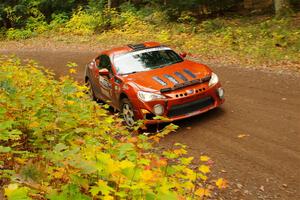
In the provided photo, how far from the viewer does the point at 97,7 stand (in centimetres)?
2780

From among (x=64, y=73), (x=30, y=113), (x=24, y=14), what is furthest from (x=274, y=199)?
(x=24, y=14)

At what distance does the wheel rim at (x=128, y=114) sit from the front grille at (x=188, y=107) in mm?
950

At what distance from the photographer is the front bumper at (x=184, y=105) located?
27.0ft

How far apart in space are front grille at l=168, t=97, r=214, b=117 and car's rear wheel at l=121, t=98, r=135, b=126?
93 cm

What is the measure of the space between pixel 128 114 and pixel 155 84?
102 centimetres

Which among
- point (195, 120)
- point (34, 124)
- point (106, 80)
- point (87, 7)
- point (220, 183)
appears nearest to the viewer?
point (220, 183)

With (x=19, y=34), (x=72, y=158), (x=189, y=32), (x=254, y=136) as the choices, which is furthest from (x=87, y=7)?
(x=72, y=158)

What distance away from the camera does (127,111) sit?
8.93 m

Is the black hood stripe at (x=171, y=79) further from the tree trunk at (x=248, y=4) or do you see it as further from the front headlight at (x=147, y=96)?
the tree trunk at (x=248, y=4)

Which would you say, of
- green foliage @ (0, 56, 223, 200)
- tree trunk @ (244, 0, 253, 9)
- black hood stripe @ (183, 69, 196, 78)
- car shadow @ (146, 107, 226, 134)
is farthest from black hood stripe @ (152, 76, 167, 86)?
tree trunk @ (244, 0, 253, 9)

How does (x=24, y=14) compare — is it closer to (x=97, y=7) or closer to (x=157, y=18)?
(x=97, y=7)

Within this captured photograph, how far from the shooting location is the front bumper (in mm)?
8227

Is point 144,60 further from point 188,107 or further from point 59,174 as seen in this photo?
point 59,174

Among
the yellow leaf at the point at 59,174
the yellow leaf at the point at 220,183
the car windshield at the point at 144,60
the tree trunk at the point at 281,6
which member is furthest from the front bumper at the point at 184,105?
the tree trunk at the point at 281,6
